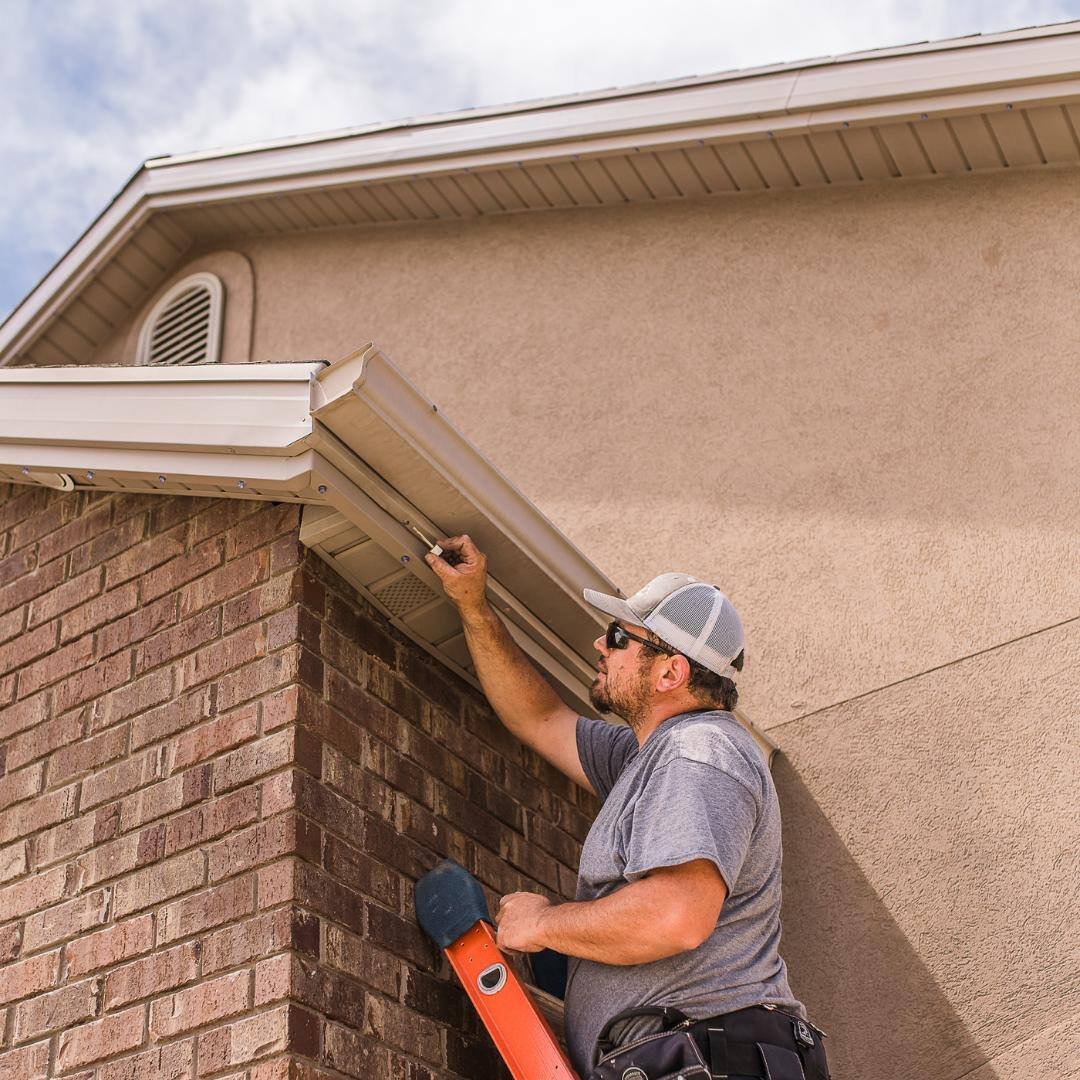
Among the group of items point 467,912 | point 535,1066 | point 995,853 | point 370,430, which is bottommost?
point 535,1066

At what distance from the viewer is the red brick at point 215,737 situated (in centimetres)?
343

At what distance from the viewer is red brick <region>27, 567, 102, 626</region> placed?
4.11 m

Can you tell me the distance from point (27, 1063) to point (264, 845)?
34.5 inches

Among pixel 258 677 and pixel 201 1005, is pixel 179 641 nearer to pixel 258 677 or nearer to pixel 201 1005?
pixel 258 677

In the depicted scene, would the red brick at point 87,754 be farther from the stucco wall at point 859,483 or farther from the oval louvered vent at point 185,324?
the oval louvered vent at point 185,324

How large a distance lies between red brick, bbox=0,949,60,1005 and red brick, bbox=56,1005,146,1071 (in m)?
0.19

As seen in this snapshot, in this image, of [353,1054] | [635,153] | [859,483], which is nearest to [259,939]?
[353,1054]

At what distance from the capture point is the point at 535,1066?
3.18 meters

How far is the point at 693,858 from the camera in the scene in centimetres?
299

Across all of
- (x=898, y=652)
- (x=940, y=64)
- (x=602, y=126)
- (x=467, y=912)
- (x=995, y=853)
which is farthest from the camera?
(x=602, y=126)

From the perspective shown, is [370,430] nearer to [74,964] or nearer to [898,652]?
[74,964]

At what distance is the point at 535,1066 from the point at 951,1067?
1814 millimetres

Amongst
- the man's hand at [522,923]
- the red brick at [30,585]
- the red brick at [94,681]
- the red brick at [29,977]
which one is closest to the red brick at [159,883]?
the red brick at [29,977]

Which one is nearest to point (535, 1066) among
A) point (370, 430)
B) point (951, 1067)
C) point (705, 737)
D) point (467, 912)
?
point (467, 912)
